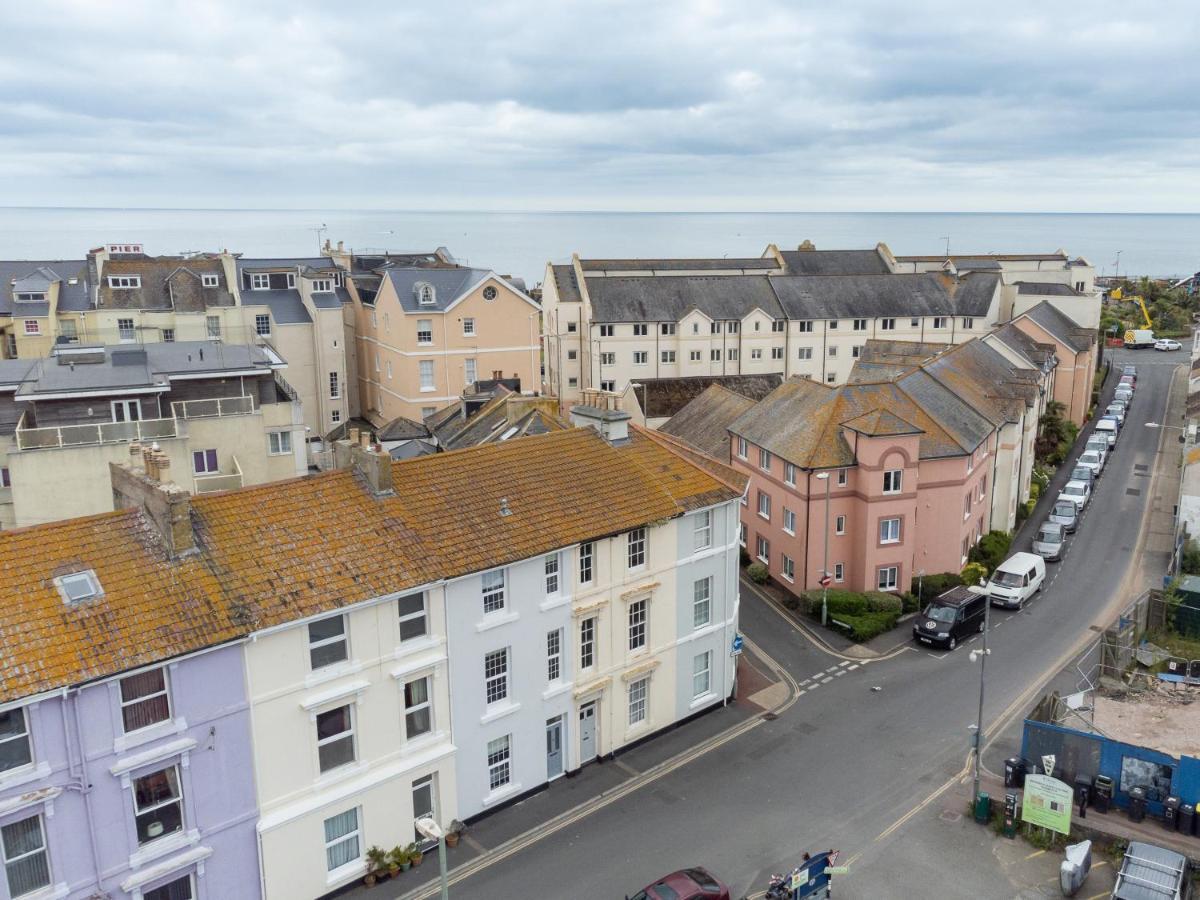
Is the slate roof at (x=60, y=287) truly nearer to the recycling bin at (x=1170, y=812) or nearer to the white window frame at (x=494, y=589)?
the white window frame at (x=494, y=589)

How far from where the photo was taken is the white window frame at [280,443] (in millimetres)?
41688

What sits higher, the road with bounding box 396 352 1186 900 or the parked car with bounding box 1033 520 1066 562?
the parked car with bounding box 1033 520 1066 562

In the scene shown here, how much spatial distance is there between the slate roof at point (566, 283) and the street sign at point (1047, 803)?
193ft

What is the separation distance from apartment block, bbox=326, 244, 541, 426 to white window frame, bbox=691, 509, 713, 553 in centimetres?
3338

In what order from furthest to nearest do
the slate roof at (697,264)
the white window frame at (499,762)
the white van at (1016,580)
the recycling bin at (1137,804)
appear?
the slate roof at (697,264) → the white van at (1016,580) → the white window frame at (499,762) → the recycling bin at (1137,804)

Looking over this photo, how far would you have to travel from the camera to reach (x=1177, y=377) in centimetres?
9488

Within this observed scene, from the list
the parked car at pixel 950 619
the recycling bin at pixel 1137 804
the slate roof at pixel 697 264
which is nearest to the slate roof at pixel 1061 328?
the slate roof at pixel 697 264

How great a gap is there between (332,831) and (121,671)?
7.60 meters

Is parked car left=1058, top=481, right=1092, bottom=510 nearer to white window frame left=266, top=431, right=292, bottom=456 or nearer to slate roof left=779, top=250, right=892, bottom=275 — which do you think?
slate roof left=779, top=250, right=892, bottom=275

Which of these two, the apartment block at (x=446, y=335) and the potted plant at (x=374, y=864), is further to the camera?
the apartment block at (x=446, y=335)

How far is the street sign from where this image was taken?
25734mm

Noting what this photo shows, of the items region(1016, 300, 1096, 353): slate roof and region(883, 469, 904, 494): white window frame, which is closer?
region(883, 469, 904, 494): white window frame

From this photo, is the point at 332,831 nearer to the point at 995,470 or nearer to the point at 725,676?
the point at 725,676

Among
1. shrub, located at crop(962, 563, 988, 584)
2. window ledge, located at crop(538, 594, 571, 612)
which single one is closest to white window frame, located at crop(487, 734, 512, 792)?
window ledge, located at crop(538, 594, 571, 612)
